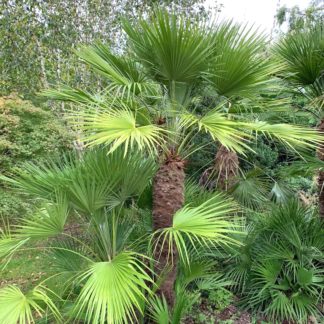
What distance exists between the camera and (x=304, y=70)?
11.3 feet

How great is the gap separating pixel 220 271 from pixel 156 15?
9.18 ft

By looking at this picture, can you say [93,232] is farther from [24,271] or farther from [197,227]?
[24,271]

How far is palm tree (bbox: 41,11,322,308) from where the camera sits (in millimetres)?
2258

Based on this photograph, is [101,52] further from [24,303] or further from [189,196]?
[24,303]

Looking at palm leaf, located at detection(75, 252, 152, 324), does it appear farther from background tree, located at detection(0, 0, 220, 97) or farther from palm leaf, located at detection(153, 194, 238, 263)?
background tree, located at detection(0, 0, 220, 97)

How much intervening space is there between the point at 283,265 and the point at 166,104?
85.9 inches

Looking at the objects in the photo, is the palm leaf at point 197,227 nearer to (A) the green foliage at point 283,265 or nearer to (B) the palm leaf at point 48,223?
(B) the palm leaf at point 48,223

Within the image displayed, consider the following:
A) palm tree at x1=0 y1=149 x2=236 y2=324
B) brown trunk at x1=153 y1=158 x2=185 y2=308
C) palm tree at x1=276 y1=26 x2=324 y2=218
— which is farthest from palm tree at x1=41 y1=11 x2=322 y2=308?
palm tree at x1=276 y1=26 x2=324 y2=218

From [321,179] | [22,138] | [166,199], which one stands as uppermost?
[22,138]

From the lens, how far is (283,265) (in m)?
3.53

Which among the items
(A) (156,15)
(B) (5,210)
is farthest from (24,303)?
(B) (5,210)

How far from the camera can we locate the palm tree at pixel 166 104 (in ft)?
7.41

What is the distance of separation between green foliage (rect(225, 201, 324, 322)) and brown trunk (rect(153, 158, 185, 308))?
1264 mm

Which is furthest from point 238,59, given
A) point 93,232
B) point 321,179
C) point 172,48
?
point 321,179
